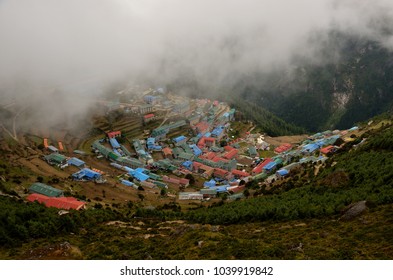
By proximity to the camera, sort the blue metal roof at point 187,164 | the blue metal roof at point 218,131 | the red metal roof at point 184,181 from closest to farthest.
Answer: the red metal roof at point 184,181
the blue metal roof at point 187,164
the blue metal roof at point 218,131

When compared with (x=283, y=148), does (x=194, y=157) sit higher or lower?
lower

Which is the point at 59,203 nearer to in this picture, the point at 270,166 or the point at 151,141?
the point at 270,166

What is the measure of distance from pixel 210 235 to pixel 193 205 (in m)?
37.5

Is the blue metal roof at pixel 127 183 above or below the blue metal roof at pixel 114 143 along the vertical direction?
below

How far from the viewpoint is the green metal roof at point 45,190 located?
198 ft

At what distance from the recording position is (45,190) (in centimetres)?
6084

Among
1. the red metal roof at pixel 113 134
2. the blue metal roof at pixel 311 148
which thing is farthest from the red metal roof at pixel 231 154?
the red metal roof at pixel 113 134

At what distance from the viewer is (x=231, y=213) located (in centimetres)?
4522

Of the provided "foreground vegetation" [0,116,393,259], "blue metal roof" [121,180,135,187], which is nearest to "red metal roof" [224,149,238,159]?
"blue metal roof" [121,180,135,187]

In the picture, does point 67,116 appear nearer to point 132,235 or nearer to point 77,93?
point 77,93

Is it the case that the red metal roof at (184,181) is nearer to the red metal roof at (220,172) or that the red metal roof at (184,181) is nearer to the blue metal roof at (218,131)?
the red metal roof at (220,172)

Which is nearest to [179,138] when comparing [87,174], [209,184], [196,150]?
[196,150]

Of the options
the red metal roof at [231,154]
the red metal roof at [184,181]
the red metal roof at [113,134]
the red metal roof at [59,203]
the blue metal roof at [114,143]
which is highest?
the red metal roof at [113,134]

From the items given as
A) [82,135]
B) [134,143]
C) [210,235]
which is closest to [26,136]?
[82,135]
